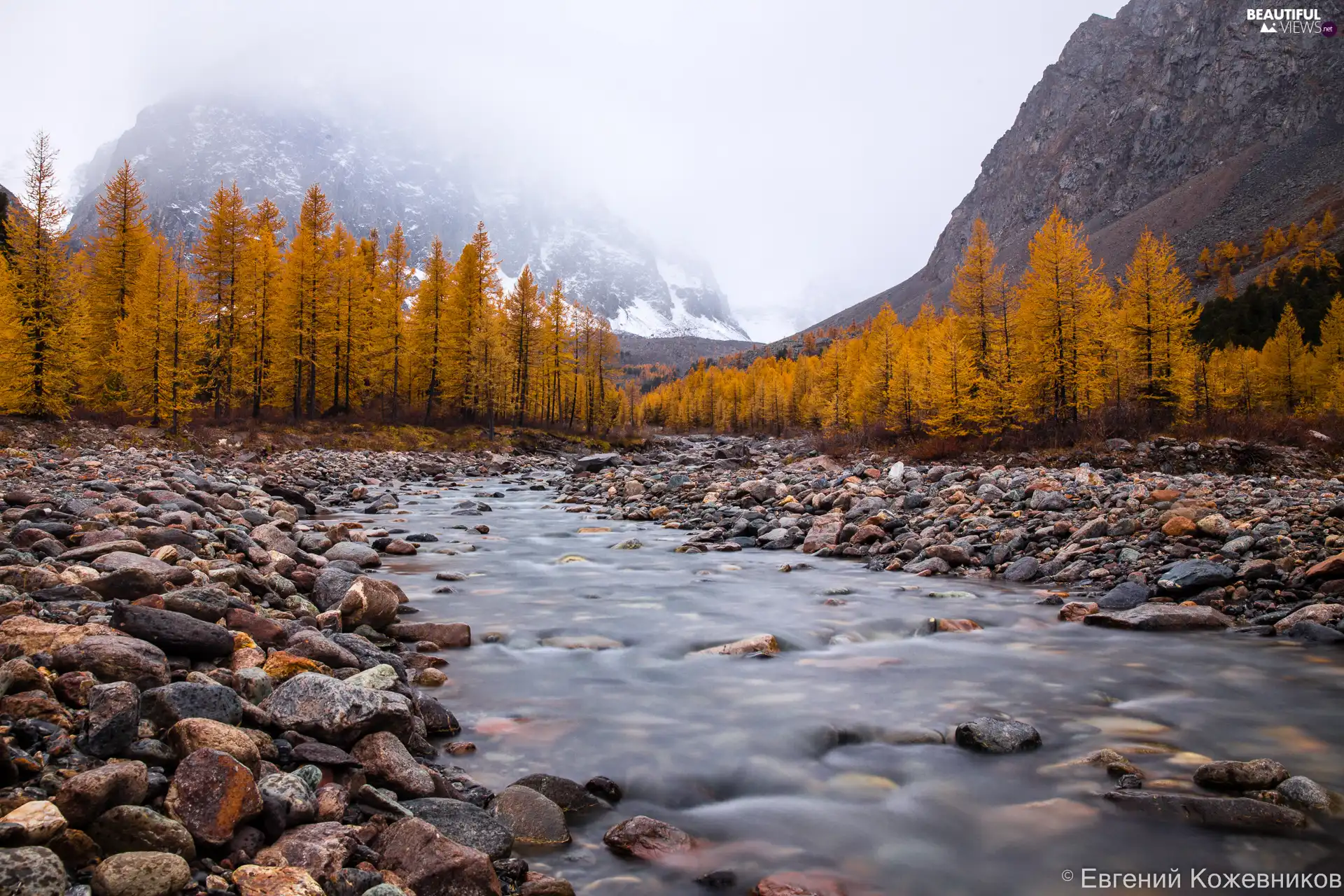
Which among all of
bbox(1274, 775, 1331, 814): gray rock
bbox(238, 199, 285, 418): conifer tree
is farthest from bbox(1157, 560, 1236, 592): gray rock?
bbox(238, 199, 285, 418): conifer tree

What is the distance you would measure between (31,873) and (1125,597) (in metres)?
10.8

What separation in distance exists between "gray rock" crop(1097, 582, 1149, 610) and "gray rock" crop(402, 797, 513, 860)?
8.53 metres

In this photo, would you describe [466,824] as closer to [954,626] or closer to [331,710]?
[331,710]

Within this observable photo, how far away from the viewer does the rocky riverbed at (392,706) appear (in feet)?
9.56

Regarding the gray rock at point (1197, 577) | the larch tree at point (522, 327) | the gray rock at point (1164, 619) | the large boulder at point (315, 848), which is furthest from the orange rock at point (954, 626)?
the larch tree at point (522, 327)

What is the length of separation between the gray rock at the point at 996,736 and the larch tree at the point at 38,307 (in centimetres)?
3144

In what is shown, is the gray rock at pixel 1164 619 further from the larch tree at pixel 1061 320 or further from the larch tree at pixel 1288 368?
the larch tree at pixel 1288 368

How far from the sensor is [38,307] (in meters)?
27.1

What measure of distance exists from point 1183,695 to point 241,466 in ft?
86.1

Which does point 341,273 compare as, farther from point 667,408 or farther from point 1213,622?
point 667,408

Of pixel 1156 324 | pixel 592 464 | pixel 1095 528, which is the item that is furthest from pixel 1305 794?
pixel 1156 324

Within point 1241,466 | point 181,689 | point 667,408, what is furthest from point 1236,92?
point 181,689

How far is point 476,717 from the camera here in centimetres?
570

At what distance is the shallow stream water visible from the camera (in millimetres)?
3910
